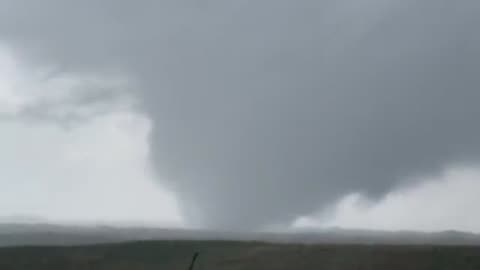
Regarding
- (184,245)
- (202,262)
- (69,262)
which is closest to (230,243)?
(184,245)

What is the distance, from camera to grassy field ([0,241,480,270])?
95.6 meters

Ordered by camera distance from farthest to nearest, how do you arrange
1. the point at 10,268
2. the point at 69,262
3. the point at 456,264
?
the point at 69,262 → the point at 10,268 → the point at 456,264

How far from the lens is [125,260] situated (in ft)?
380

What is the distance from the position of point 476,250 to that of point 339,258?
1800cm

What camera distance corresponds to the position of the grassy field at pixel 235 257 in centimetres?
9556

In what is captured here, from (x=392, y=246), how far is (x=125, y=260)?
40.6 meters

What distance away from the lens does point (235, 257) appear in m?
111

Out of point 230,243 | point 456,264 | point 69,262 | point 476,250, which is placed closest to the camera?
point 456,264

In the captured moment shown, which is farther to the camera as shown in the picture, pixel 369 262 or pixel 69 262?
pixel 69 262

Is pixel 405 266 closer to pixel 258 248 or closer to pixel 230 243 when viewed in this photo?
pixel 258 248

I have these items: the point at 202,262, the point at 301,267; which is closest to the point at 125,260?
the point at 202,262

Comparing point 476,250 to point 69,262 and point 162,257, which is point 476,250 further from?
point 69,262

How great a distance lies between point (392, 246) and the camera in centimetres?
10475

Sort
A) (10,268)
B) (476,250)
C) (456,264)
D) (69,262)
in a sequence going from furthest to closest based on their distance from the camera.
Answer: (69,262) < (10,268) < (476,250) < (456,264)
